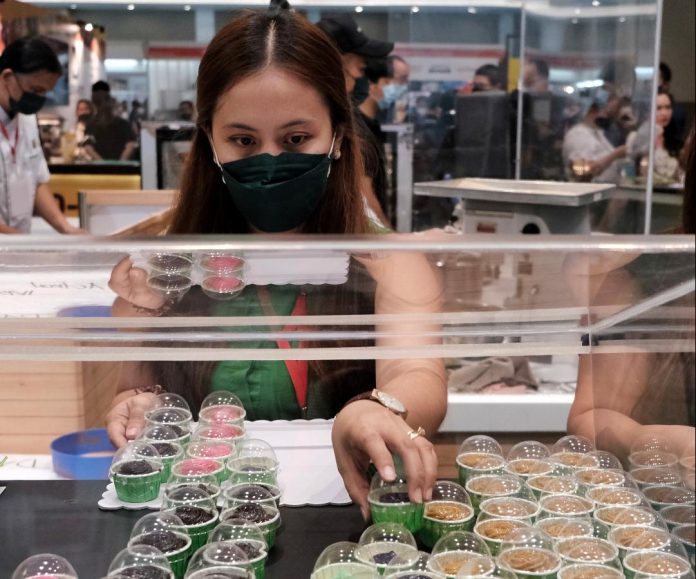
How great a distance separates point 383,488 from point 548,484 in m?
0.28

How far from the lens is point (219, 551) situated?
121 centimetres

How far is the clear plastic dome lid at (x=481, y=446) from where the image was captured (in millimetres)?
1548

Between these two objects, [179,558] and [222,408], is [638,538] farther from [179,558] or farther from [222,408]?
[222,408]

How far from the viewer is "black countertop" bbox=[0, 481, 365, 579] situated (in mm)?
1263

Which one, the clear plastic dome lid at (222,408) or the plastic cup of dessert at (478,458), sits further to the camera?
the clear plastic dome lid at (222,408)

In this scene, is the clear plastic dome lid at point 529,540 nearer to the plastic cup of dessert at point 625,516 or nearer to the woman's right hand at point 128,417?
the plastic cup of dessert at point 625,516

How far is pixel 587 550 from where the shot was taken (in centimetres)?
123

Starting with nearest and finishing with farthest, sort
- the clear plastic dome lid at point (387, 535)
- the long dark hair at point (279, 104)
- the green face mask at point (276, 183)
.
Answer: the clear plastic dome lid at point (387, 535), the green face mask at point (276, 183), the long dark hair at point (279, 104)

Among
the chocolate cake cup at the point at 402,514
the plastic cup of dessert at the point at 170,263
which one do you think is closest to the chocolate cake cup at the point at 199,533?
the chocolate cake cup at the point at 402,514

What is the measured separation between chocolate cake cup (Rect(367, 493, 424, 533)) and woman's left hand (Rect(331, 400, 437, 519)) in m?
0.01

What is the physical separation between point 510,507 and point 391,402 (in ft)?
0.88

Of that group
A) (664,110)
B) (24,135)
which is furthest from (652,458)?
(664,110)

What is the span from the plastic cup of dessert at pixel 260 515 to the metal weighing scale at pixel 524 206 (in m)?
2.10

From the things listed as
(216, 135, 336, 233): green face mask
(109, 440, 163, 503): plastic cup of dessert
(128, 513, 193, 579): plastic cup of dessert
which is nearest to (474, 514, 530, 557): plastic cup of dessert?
(128, 513, 193, 579): plastic cup of dessert
